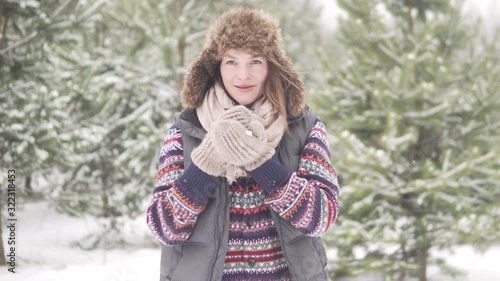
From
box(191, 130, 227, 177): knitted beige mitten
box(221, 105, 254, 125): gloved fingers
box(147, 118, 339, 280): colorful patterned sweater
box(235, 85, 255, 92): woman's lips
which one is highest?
box(235, 85, 255, 92): woman's lips

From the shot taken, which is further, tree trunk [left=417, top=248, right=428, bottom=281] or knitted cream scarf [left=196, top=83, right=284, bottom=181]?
tree trunk [left=417, top=248, right=428, bottom=281]

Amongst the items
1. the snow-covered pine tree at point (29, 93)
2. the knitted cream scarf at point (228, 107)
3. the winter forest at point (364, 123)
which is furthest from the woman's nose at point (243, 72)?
the snow-covered pine tree at point (29, 93)

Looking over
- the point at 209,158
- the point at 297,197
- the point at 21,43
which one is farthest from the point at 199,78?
the point at 21,43

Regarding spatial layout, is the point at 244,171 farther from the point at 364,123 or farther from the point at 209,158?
the point at 364,123

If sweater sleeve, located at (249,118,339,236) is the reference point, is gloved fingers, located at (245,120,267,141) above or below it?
above

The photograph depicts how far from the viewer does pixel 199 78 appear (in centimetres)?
212

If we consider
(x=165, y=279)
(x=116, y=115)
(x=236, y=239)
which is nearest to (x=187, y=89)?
(x=236, y=239)

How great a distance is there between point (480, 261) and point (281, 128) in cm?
1174

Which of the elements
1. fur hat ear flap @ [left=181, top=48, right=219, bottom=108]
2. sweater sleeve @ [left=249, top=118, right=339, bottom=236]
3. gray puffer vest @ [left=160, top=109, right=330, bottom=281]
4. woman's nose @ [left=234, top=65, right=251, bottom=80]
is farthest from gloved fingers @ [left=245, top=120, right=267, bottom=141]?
fur hat ear flap @ [left=181, top=48, right=219, bottom=108]

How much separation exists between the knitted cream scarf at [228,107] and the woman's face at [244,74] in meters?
0.05

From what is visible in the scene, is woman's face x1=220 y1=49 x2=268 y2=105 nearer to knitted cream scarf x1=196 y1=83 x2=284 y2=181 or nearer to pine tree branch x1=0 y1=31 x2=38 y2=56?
knitted cream scarf x1=196 y1=83 x2=284 y2=181

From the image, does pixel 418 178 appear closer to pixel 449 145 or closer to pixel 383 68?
pixel 449 145

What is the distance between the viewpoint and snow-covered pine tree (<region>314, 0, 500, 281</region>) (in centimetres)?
602

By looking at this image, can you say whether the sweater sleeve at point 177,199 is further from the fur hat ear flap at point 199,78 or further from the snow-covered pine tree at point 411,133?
the snow-covered pine tree at point 411,133
